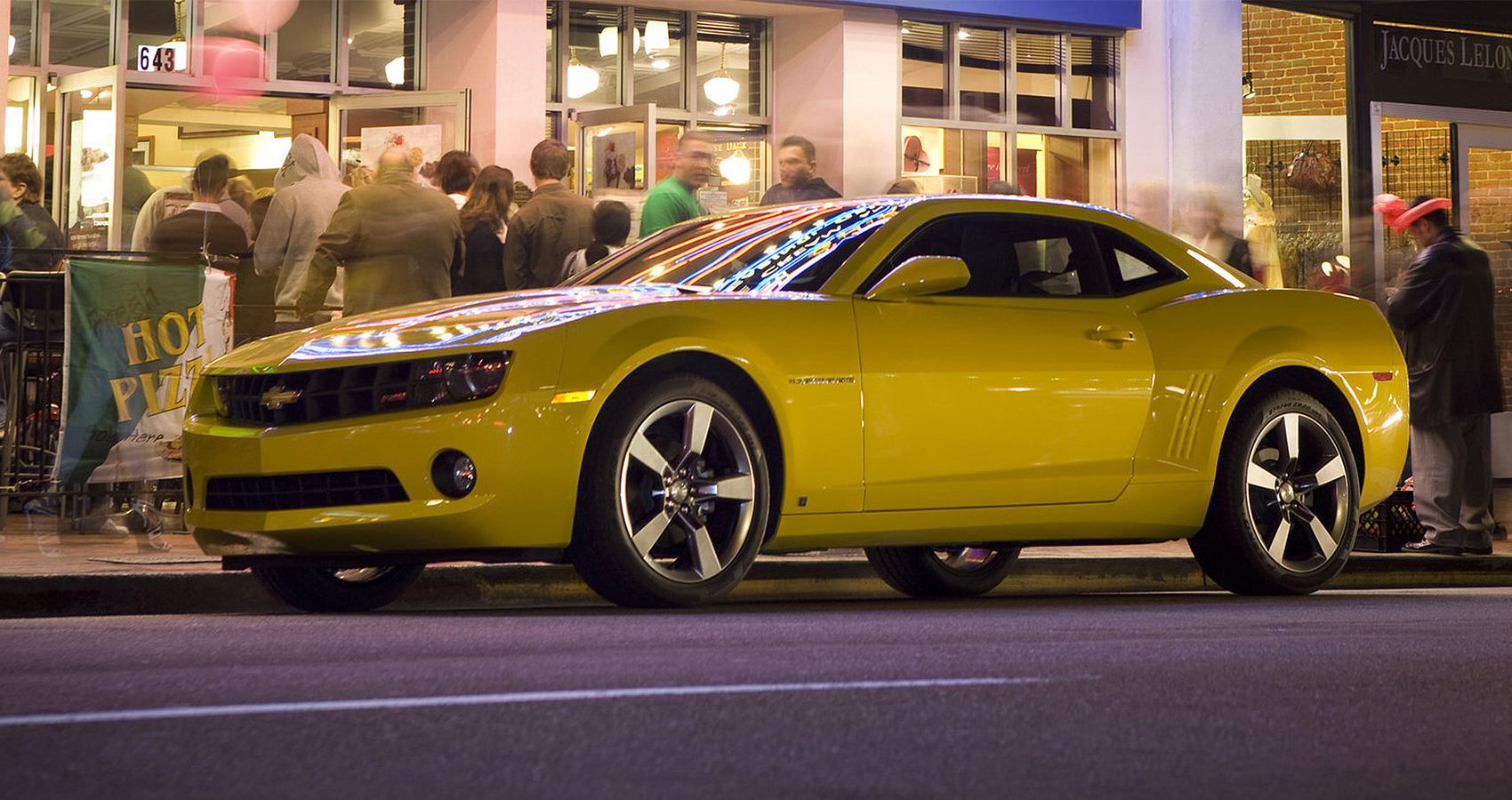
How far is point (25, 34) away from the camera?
17.5 m

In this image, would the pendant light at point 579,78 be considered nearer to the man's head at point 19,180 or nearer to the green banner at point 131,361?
the man's head at point 19,180

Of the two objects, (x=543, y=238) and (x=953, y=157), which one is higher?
(x=953, y=157)

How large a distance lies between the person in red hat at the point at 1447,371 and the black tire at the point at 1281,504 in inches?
136

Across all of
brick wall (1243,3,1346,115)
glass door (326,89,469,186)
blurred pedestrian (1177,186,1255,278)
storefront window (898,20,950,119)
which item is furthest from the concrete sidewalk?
brick wall (1243,3,1346,115)

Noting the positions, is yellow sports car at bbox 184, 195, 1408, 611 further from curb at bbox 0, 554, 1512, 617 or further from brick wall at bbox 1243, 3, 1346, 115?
brick wall at bbox 1243, 3, 1346, 115

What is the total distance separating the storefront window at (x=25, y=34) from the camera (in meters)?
17.5

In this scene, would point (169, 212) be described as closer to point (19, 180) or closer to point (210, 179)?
point (210, 179)

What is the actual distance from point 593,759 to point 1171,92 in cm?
1751

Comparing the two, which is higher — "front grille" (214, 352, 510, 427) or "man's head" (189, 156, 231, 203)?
"man's head" (189, 156, 231, 203)

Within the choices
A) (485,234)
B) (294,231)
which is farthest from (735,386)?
(294,231)

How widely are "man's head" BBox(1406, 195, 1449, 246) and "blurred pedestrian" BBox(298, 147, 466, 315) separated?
5.17 m

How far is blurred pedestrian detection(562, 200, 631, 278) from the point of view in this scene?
12.8 meters

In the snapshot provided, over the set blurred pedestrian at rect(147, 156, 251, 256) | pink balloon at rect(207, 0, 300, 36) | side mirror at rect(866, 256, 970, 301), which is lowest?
side mirror at rect(866, 256, 970, 301)

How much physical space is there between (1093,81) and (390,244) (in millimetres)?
10518
